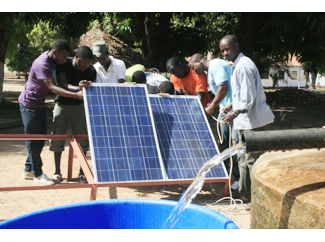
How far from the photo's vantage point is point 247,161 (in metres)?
4.46

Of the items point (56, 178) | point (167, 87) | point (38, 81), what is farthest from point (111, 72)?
point (56, 178)

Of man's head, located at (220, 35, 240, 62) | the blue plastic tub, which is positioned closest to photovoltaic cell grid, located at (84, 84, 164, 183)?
man's head, located at (220, 35, 240, 62)

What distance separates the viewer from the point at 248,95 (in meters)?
4.23

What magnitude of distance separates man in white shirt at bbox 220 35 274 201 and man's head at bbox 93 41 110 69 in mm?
1943

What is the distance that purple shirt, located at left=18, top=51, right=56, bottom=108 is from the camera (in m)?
4.78

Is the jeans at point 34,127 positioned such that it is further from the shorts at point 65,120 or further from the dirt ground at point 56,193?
the dirt ground at point 56,193

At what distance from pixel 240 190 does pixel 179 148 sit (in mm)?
1017

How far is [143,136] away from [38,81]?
176 centimetres

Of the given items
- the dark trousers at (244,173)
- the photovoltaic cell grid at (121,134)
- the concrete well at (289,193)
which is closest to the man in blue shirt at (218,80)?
the dark trousers at (244,173)

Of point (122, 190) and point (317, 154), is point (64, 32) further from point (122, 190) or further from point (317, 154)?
point (317, 154)

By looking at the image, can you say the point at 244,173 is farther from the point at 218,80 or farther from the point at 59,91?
the point at 59,91

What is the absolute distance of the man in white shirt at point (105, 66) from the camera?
5.53m

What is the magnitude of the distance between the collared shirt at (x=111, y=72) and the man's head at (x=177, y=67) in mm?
770

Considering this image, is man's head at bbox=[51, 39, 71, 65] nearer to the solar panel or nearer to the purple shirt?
the purple shirt
